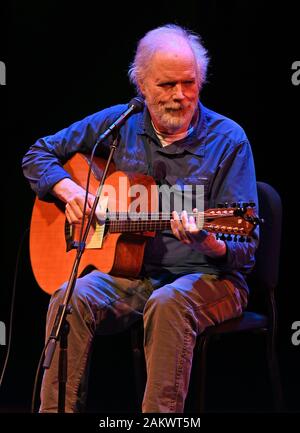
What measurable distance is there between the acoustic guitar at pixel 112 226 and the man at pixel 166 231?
0.06 m

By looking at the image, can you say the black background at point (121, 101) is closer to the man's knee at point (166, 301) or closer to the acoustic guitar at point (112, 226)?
the acoustic guitar at point (112, 226)

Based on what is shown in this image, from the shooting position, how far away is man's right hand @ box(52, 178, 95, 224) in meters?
2.99

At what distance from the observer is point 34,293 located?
4125 mm

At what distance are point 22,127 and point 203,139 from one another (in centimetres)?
147

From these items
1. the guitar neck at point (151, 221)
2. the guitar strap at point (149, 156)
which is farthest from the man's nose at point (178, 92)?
the guitar neck at point (151, 221)

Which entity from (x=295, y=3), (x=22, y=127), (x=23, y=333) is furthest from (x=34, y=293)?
(x=295, y=3)

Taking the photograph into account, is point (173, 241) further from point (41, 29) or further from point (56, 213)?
point (41, 29)

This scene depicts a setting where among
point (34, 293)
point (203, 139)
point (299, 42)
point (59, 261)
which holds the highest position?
point (299, 42)

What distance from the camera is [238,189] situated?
280 cm

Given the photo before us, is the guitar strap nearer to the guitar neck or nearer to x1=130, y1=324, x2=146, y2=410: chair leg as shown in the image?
the guitar neck

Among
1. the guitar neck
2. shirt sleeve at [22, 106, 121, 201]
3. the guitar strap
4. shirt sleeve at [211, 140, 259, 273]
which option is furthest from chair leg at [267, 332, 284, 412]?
shirt sleeve at [22, 106, 121, 201]

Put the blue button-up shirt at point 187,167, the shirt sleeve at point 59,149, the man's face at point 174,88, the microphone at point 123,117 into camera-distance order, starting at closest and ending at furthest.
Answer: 1. the microphone at point 123,117
2. the blue button-up shirt at point 187,167
3. the man's face at point 174,88
4. the shirt sleeve at point 59,149

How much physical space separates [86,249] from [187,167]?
591mm

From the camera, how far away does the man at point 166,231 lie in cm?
252
